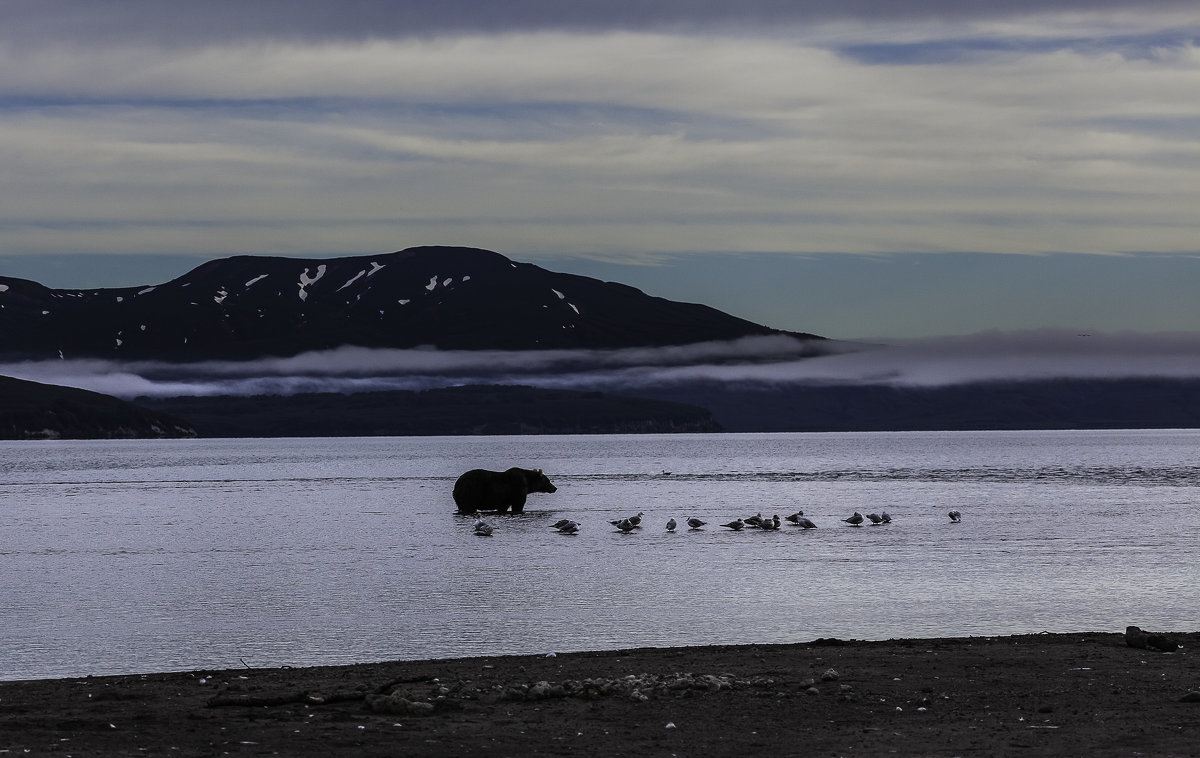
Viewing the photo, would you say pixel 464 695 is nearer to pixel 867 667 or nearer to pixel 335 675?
pixel 335 675

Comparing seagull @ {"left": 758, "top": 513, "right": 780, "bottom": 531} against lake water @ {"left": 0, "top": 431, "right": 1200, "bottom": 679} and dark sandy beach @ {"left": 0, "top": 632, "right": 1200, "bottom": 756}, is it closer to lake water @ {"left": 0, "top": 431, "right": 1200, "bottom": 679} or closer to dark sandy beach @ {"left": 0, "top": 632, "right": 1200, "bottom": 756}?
lake water @ {"left": 0, "top": 431, "right": 1200, "bottom": 679}

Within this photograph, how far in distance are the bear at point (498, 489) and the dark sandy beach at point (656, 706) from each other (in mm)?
47536

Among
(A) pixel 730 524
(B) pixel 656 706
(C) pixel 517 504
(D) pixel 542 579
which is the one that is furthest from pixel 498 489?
(B) pixel 656 706

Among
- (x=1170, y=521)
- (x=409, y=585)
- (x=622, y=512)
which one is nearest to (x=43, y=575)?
(x=409, y=585)

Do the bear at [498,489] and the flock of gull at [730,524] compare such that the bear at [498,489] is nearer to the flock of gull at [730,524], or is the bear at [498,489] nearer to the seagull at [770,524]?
the flock of gull at [730,524]

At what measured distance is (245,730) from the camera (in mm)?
16734

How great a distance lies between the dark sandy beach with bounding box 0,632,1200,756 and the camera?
1575 cm

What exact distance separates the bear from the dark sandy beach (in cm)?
4754

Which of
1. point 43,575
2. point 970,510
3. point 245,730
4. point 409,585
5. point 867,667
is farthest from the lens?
point 970,510

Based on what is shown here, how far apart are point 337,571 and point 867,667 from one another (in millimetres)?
22491

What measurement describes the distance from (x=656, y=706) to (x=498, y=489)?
5338 cm

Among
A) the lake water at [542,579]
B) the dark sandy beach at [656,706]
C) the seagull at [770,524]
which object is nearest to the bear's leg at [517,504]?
the lake water at [542,579]

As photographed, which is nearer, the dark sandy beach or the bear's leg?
the dark sandy beach

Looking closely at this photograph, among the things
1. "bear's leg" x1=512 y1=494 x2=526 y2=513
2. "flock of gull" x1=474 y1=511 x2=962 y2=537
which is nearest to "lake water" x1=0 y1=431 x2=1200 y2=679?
"flock of gull" x1=474 y1=511 x2=962 y2=537
